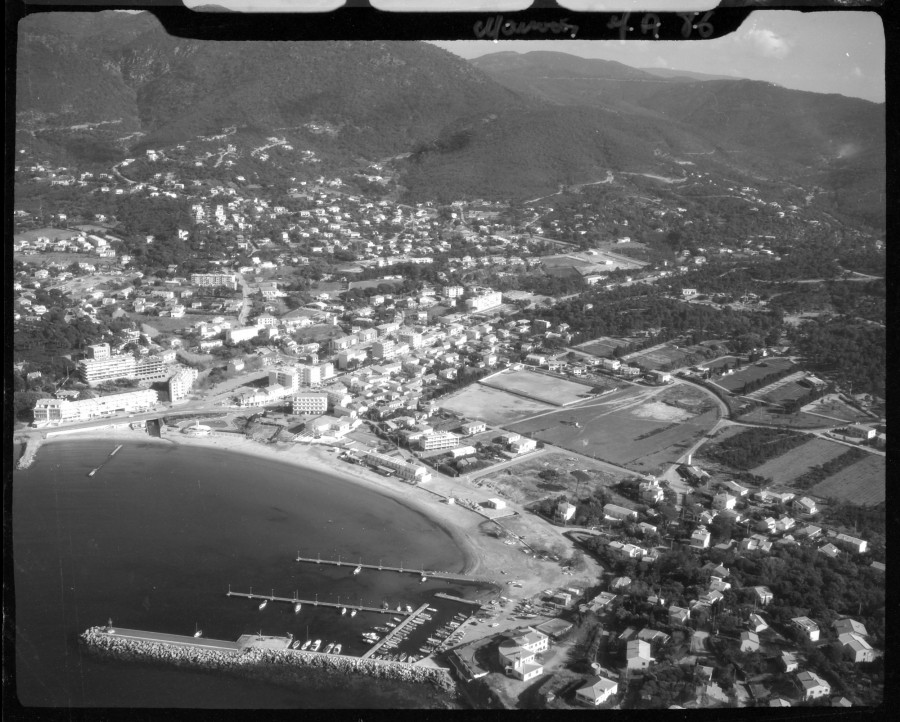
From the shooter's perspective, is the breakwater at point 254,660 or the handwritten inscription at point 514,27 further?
the breakwater at point 254,660

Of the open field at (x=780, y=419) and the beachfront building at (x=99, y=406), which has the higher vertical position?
the open field at (x=780, y=419)

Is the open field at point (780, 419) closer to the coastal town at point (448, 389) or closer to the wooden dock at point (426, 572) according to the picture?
the coastal town at point (448, 389)

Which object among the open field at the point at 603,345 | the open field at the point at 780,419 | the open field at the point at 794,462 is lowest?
the open field at the point at 794,462

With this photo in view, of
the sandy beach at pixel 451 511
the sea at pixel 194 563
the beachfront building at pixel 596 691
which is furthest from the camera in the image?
the sandy beach at pixel 451 511

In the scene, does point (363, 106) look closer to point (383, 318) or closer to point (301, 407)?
point (383, 318)

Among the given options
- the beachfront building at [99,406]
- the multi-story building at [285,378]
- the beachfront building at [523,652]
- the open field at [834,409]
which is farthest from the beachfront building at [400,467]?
the open field at [834,409]

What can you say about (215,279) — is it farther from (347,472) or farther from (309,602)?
(309,602)

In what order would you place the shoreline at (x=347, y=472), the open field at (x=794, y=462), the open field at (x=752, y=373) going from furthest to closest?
the open field at (x=752, y=373) → the open field at (x=794, y=462) → the shoreline at (x=347, y=472)
